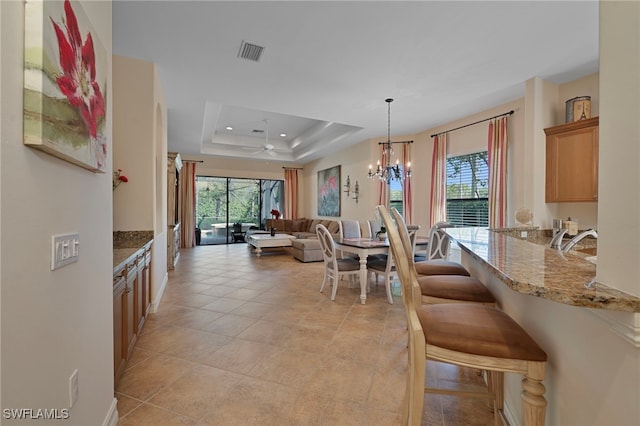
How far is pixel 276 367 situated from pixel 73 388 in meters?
1.32

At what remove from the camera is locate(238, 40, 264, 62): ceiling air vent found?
2854 millimetres

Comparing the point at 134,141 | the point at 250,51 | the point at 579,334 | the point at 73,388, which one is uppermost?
the point at 250,51

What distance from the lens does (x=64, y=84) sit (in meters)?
0.98

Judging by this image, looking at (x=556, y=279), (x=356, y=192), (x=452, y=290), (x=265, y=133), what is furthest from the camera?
(x=265, y=133)

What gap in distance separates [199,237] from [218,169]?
229 centimetres

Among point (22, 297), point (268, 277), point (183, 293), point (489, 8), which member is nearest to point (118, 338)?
point (22, 297)

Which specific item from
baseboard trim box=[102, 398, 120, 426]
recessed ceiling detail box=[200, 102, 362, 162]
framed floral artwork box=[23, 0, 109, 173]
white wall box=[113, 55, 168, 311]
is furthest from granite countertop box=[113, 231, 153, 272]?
recessed ceiling detail box=[200, 102, 362, 162]

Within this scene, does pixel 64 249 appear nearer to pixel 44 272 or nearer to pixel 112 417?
pixel 44 272

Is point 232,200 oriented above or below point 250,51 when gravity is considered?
below

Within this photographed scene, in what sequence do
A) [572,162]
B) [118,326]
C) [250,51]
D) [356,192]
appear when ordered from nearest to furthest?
[118,326], [250,51], [572,162], [356,192]

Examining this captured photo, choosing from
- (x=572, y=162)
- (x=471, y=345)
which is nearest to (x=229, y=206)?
(x=572, y=162)

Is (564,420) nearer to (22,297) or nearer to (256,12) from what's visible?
(22,297)

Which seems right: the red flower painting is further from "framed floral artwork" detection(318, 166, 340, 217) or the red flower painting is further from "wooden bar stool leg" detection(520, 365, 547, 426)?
"framed floral artwork" detection(318, 166, 340, 217)

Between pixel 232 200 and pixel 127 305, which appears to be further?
pixel 232 200
